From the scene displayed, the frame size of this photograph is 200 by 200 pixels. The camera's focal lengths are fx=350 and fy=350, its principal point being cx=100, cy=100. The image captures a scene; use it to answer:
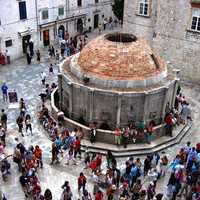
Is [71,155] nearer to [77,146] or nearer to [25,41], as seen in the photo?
[77,146]

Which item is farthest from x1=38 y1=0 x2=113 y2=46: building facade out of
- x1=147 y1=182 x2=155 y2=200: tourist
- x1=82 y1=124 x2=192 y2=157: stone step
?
x1=147 y1=182 x2=155 y2=200: tourist

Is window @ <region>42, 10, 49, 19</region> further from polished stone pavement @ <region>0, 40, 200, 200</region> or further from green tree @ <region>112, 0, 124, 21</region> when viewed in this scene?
green tree @ <region>112, 0, 124, 21</region>

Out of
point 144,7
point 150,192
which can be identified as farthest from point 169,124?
point 144,7

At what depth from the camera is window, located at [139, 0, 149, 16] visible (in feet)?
98.0

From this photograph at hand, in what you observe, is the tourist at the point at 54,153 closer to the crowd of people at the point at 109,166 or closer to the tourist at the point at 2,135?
the crowd of people at the point at 109,166

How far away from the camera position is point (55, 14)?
3541 centimetres

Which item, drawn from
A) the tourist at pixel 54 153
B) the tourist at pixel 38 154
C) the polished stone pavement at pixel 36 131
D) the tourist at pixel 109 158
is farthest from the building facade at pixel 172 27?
the tourist at pixel 38 154

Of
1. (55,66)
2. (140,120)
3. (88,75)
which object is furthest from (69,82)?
(55,66)

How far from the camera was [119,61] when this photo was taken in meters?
20.4

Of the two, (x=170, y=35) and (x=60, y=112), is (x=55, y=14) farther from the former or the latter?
(x=60, y=112)

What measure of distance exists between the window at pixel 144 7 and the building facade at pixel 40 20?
9.35 metres

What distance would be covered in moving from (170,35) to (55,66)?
10.4m

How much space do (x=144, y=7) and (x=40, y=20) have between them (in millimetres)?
10336

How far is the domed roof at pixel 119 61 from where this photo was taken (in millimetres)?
20266
